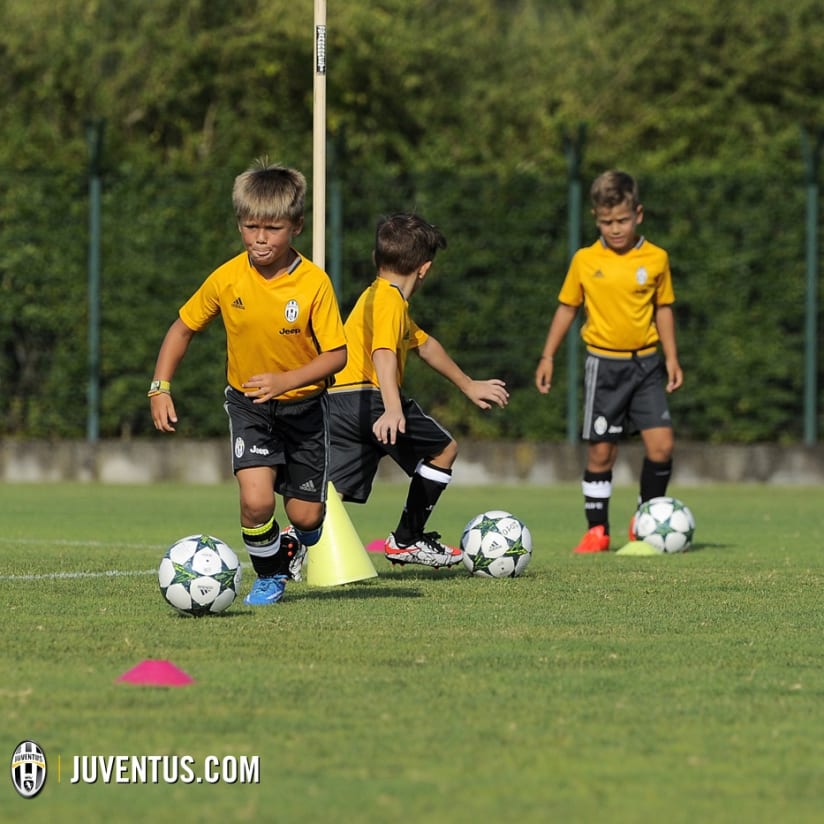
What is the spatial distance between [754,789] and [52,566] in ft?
18.0

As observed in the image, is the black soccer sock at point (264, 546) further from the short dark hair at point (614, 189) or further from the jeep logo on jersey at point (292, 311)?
the short dark hair at point (614, 189)

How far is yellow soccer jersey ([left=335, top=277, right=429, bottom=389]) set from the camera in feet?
27.6

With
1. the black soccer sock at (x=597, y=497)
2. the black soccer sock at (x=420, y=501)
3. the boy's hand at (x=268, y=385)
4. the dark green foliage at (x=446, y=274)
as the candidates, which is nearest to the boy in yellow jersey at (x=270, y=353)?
the boy's hand at (x=268, y=385)

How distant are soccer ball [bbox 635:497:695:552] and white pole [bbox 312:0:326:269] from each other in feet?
8.26

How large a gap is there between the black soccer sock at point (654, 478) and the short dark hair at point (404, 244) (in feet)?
8.58

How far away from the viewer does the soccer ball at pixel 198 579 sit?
6863mm

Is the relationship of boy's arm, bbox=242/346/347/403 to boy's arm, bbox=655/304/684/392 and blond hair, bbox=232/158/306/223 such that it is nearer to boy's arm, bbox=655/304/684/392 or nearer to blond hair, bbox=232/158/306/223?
blond hair, bbox=232/158/306/223

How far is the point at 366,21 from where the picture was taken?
2269 centimetres

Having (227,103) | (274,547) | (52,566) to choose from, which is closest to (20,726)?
(274,547)

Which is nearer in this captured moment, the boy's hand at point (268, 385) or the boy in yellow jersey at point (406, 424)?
the boy's hand at point (268, 385)

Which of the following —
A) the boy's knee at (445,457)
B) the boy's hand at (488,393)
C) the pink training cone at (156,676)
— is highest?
the boy's hand at (488,393)

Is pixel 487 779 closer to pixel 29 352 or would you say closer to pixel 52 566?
pixel 52 566

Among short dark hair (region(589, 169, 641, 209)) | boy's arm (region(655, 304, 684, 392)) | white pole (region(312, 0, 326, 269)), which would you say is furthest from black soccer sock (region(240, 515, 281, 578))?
boy's arm (region(655, 304, 684, 392))

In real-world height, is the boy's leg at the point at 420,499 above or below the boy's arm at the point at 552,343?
below
